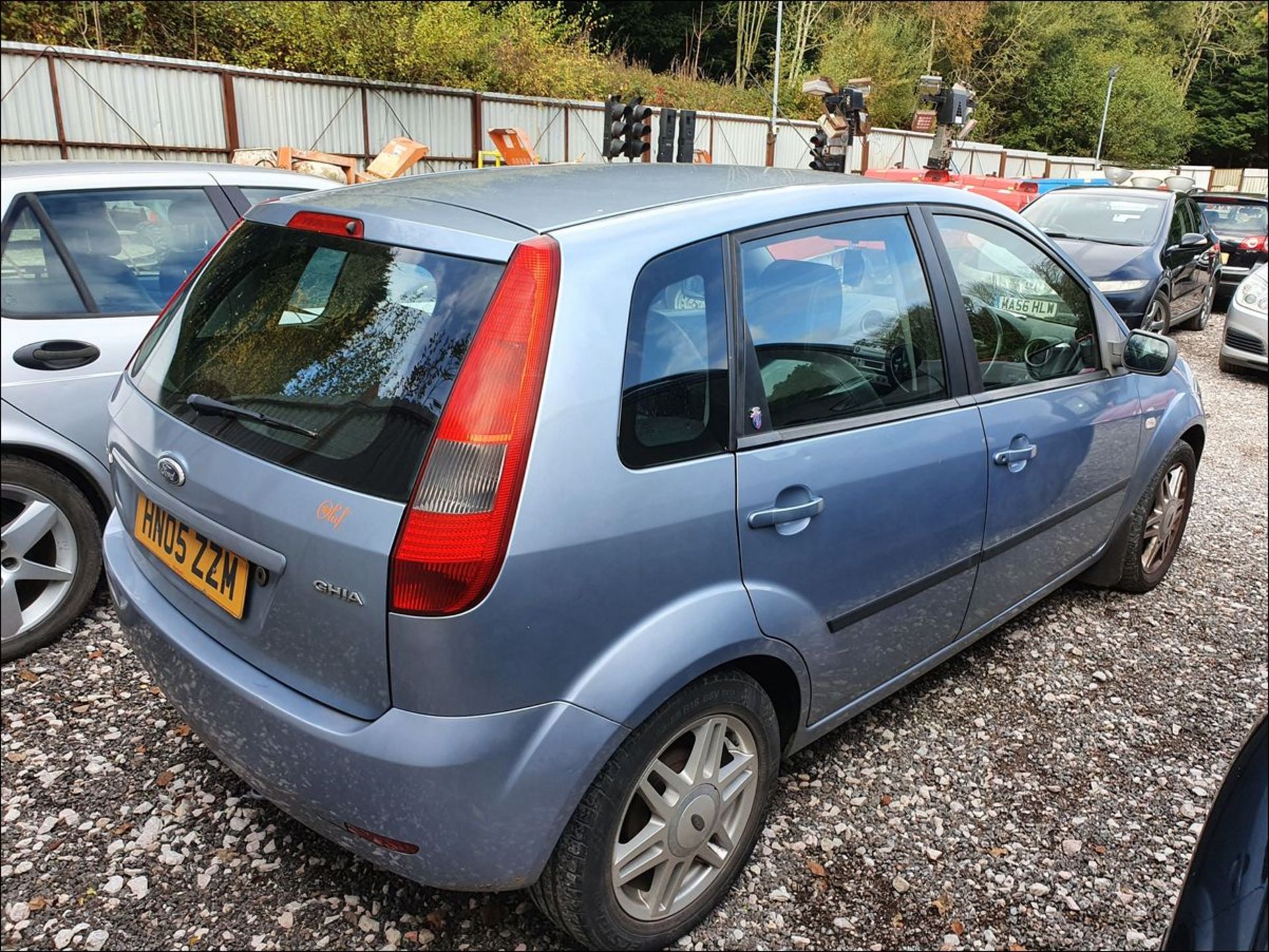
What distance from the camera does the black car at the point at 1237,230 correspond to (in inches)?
583

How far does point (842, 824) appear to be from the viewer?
2781 millimetres

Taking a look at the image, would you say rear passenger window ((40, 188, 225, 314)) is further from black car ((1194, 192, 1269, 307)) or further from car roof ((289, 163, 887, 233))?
black car ((1194, 192, 1269, 307))

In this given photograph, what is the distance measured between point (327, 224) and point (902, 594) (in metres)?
1.79

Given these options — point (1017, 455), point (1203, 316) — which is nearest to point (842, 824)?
point (1017, 455)

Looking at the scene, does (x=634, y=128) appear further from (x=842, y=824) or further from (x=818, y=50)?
(x=818, y=50)

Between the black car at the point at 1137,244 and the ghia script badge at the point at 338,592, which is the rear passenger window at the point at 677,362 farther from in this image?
the black car at the point at 1137,244

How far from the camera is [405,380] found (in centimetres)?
189

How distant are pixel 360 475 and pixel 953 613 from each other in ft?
6.36

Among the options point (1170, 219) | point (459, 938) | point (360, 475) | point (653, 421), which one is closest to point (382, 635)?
point (360, 475)

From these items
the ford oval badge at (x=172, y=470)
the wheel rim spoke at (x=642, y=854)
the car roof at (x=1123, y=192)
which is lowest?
the wheel rim spoke at (x=642, y=854)

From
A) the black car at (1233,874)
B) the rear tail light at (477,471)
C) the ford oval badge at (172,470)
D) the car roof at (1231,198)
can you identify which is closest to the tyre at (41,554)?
the ford oval badge at (172,470)

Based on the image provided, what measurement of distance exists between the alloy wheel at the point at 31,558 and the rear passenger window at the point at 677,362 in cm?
257

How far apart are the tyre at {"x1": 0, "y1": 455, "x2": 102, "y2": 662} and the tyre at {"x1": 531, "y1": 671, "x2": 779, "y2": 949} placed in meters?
2.41

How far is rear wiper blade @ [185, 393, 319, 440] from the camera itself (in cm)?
199
